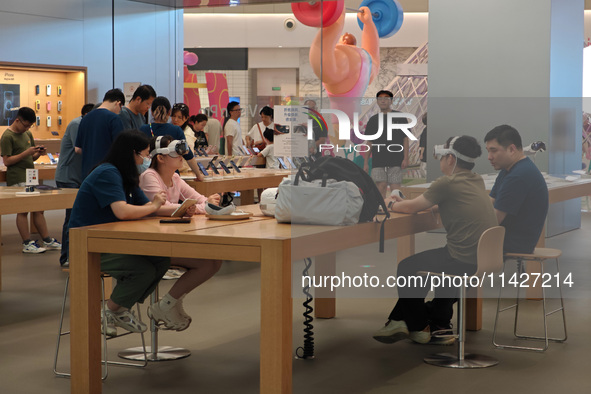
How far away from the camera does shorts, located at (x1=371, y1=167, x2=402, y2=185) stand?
3.71 meters

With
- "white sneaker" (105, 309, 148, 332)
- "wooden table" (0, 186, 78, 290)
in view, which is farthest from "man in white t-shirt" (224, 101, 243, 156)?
"white sneaker" (105, 309, 148, 332)

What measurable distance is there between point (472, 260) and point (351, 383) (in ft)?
2.64

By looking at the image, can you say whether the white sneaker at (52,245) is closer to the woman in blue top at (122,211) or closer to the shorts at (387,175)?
the woman in blue top at (122,211)

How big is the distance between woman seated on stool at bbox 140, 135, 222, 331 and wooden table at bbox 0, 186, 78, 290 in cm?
110

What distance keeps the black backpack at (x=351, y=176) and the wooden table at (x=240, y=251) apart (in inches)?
2.4

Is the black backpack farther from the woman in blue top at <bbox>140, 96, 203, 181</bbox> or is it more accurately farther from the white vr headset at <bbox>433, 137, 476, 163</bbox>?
the woman in blue top at <bbox>140, 96, 203, 181</bbox>

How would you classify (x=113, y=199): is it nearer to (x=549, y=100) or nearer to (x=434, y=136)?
(x=434, y=136)

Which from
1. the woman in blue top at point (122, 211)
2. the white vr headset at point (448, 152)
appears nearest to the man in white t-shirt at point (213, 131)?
the woman in blue top at point (122, 211)

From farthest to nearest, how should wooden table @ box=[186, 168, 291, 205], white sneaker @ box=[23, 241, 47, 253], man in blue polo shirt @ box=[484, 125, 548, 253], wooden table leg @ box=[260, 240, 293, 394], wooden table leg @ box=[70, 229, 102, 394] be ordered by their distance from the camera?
1. white sneaker @ box=[23, 241, 47, 253]
2. wooden table @ box=[186, 168, 291, 205]
3. man in blue polo shirt @ box=[484, 125, 548, 253]
4. wooden table leg @ box=[70, 229, 102, 394]
5. wooden table leg @ box=[260, 240, 293, 394]

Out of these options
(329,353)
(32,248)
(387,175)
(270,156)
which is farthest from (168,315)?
(270,156)

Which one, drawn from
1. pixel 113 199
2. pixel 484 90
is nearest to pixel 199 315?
pixel 113 199

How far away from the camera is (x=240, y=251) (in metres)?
3.13

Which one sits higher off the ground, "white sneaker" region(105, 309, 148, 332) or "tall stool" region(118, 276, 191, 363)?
"white sneaker" region(105, 309, 148, 332)

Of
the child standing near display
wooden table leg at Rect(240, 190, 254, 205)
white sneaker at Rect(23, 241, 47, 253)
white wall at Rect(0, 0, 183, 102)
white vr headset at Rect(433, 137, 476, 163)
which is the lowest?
white sneaker at Rect(23, 241, 47, 253)
